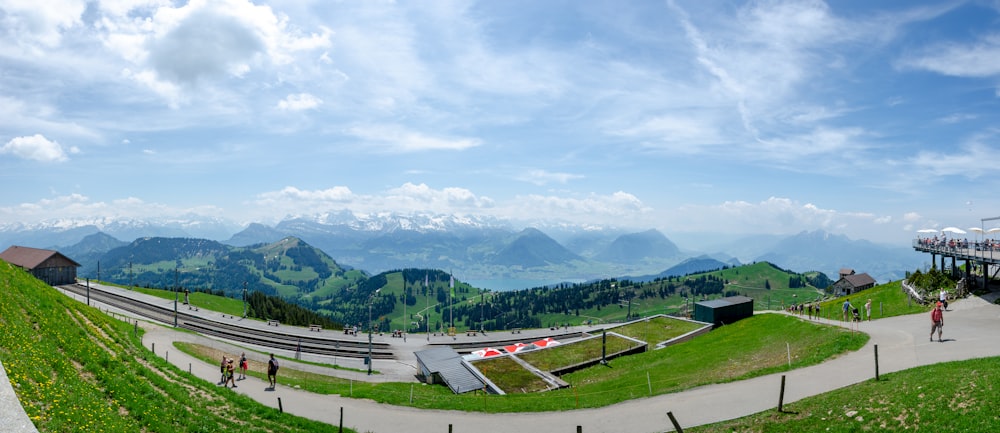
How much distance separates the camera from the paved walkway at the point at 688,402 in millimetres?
24703

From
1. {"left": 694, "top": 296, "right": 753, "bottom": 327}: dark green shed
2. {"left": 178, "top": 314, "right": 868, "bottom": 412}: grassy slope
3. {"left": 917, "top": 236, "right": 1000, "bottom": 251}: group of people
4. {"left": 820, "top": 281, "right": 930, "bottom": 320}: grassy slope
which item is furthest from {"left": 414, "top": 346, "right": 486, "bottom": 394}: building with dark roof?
{"left": 917, "top": 236, "right": 1000, "bottom": 251}: group of people

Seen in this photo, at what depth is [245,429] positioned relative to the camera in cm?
2294

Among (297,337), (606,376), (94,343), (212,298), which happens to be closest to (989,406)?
(606,376)

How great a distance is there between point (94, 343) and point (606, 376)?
3859cm

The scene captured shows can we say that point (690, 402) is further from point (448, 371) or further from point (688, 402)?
point (448, 371)

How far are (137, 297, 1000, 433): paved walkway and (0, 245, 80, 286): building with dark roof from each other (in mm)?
111958

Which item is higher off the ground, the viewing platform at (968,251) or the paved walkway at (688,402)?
the viewing platform at (968,251)

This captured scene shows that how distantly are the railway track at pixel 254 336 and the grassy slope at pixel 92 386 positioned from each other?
45.0 meters

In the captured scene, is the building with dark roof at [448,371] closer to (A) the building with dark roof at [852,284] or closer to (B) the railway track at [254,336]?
(B) the railway track at [254,336]

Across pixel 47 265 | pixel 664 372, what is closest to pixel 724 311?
pixel 664 372

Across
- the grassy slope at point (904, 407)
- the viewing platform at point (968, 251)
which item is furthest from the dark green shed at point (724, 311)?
the grassy slope at point (904, 407)

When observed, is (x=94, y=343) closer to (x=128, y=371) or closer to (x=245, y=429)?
(x=128, y=371)

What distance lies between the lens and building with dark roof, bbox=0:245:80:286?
107m

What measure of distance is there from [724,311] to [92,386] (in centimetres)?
6876
